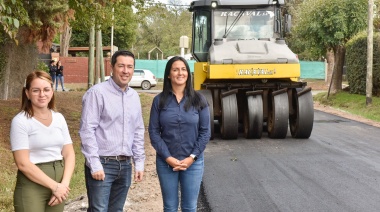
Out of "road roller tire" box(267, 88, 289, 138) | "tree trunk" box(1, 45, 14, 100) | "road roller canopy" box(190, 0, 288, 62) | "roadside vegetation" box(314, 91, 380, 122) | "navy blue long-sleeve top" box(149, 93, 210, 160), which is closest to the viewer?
"navy blue long-sleeve top" box(149, 93, 210, 160)

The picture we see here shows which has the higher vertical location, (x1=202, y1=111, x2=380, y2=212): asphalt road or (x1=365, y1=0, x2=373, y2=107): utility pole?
(x1=365, y1=0, x2=373, y2=107): utility pole

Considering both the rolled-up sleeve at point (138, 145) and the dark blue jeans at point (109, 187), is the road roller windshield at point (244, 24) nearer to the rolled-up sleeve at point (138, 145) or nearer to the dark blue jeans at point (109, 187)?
the rolled-up sleeve at point (138, 145)

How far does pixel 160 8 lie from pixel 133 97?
613 inches

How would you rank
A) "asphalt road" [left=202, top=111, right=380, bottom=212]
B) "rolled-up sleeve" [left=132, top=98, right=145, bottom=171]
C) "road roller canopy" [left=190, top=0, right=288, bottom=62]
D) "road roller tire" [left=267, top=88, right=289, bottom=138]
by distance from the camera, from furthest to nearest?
"road roller canopy" [left=190, top=0, right=288, bottom=62] < "road roller tire" [left=267, top=88, right=289, bottom=138] < "asphalt road" [left=202, top=111, right=380, bottom=212] < "rolled-up sleeve" [left=132, top=98, right=145, bottom=171]

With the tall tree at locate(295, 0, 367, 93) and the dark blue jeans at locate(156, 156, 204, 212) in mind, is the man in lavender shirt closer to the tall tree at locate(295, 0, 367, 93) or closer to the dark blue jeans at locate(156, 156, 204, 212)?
the dark blue jeans at locate(156, 156, 204, 212)

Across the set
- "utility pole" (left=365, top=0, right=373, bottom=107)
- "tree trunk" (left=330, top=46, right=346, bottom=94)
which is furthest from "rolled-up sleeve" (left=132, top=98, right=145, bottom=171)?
"tree trunk" (left=330, top=46, right=346, bottom=94)

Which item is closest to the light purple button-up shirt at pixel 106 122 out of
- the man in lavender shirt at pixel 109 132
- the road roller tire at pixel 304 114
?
the man in lavender shirt at pixel 109 132

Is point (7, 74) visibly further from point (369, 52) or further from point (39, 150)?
point (39, 150)

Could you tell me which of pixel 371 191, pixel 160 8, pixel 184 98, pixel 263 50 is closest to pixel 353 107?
pixel 160 8

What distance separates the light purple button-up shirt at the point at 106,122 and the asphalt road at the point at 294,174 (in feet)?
9.08

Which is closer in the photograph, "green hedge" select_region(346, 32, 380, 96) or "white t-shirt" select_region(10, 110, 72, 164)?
"white t-shirt" select_region(10, 110, 72, 164)

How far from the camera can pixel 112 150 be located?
17.0 ft

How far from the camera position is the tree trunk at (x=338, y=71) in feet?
99.6

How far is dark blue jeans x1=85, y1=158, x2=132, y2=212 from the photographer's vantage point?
514 centimetres
